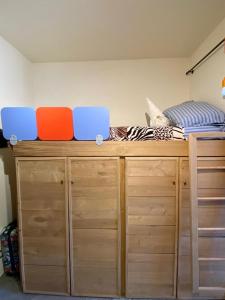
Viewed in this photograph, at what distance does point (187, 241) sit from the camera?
1.79 metres

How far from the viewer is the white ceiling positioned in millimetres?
1605

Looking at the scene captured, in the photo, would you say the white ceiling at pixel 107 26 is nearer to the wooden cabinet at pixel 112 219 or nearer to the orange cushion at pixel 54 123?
the orange cushion at pixel 54 123

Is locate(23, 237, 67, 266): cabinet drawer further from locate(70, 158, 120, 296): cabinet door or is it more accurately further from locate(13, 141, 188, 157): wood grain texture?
locate(13, 141, 188, 157): wood grain texture

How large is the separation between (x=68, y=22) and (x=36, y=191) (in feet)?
5.00

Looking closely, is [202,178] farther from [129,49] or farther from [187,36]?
[129,49]

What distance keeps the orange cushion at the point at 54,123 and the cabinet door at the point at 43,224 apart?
21 centimetres

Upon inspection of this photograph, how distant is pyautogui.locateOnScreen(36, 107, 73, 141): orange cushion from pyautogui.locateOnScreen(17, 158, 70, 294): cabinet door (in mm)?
215

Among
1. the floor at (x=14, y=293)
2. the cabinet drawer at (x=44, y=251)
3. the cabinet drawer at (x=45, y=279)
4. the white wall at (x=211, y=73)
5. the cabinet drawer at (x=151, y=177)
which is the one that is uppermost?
the white wall at (x=211, y=73)

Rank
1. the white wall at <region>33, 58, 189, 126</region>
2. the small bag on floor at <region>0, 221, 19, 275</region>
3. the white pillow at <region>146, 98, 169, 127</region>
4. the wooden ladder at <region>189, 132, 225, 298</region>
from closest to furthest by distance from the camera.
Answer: the wooden ladder at <region>189, 132, 225, 298</region> → the white pillow at <region>146, 98, 169, 127</region> → the small bag on floor at <region>0, 221, 19, 275</region> → the white wall at <region>33, 58, 189, 126</region>

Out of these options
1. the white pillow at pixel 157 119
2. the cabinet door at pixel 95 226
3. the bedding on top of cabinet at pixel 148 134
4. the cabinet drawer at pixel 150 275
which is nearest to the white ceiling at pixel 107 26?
the white pillow at pixel 157 119

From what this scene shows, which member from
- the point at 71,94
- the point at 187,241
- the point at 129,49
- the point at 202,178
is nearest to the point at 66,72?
the point at 71,94

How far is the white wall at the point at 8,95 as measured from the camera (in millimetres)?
2152

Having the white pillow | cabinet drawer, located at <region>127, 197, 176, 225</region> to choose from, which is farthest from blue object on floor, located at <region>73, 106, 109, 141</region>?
cabinet drawer, located at <region>127, 197, 176, 225</region>

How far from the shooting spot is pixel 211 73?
210 centimetres
